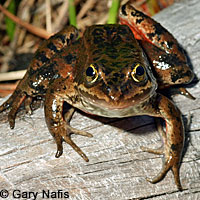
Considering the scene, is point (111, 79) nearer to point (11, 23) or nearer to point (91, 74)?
point (91, 74)

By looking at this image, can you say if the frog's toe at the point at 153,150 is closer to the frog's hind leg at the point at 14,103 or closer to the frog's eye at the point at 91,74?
the frog's eye at the point at 91,74

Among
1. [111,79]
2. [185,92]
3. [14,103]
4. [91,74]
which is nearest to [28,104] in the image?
[14,103]

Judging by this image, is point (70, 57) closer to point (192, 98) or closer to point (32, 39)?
point (192, 98)


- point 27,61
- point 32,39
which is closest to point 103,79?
point 27,61

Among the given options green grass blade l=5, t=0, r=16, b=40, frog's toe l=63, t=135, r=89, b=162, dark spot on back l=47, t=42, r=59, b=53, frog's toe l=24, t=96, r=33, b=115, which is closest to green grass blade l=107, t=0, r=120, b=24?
dark spot on back l=47, t=42, r=59, b=53

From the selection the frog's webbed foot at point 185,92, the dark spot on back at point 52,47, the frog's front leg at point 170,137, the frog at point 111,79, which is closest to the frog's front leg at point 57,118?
the frog at point 111,79

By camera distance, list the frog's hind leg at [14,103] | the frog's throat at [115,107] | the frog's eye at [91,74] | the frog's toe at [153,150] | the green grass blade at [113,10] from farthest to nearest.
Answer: the green grass blade at [113,10]
the frog's hind leg at [14,103]
the frog's toe at [153,150]
the frog's eye at [91,74]
the frog's throat at [115,107]
